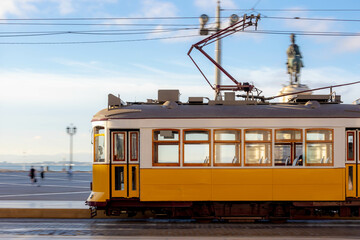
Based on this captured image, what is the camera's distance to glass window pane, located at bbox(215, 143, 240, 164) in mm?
13758

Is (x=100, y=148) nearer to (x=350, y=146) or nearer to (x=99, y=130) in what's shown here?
(x=99, y=130)

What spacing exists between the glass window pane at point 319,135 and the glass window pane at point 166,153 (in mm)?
3858

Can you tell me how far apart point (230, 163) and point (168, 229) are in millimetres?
2593

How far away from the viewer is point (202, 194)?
542 inches

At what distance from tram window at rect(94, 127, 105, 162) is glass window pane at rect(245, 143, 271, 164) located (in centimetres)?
422

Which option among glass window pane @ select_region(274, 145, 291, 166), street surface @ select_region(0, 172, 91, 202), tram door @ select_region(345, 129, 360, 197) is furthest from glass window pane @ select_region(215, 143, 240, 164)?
street surface @ select_region(0, 172, 91, 202)

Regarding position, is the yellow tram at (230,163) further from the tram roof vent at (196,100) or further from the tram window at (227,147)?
the tram roof vent at (196,100)

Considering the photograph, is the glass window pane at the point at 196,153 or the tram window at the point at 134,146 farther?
the tram window at the point at 134,146

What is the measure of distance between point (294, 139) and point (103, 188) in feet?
18.8

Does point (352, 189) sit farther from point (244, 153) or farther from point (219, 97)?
point (219, 97)

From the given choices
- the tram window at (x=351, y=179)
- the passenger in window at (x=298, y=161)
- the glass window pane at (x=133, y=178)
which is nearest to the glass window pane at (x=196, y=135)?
the glass window pane at (x=133, y=178)

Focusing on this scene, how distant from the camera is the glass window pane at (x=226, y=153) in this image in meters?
13.8

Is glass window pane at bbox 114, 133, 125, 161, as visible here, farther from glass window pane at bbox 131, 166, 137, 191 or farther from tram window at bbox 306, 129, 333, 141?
tram window at bbox 306, 129, 333, 141

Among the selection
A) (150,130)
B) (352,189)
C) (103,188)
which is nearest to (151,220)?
(103,188)
